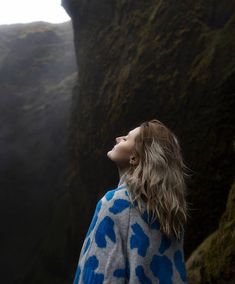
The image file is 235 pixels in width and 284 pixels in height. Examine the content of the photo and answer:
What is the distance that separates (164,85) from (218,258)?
351 cm

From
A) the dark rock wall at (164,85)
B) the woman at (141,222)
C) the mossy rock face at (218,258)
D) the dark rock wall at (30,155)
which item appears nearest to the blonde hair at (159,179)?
the woman at (141,222)

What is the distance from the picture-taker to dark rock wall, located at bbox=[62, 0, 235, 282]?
596 cm

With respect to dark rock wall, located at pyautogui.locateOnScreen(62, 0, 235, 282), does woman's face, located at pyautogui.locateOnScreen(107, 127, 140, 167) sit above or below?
above

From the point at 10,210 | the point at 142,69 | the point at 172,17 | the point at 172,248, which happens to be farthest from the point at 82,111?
the point at 172,248

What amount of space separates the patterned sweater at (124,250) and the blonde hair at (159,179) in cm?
6

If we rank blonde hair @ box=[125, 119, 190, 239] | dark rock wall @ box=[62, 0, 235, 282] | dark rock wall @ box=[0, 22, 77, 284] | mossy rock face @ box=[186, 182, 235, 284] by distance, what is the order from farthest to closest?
1. dark rock wall @ box=[0, 22, 77, 284]
2. dark rock wall @ box=[62, 0, 235, 282]
3. mossy rock face @ box=[186, 182, 235, 284]
4. blonde hair @ box=[125, 119, 190, 239]

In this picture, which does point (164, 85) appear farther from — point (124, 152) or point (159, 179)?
point (159, 179)

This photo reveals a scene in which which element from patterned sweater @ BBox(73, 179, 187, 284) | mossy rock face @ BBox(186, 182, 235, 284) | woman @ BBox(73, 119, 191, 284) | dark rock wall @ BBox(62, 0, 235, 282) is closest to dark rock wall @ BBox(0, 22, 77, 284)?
dark rock wall @ BBox(62, 0, 235, 282)

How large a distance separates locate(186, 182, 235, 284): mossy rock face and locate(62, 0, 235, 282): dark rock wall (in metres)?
1.06

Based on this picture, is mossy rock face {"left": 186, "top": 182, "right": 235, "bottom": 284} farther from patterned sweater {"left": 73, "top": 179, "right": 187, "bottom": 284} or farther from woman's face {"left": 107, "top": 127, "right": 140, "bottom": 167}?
woman's face {"left": 107, "top": 127, "right": 140, "bottom": 167}

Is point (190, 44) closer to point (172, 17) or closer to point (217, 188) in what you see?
point (172, 17)

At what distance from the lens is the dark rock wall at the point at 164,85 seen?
5.96 m

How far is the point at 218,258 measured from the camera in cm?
441

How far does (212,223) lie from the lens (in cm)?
596
